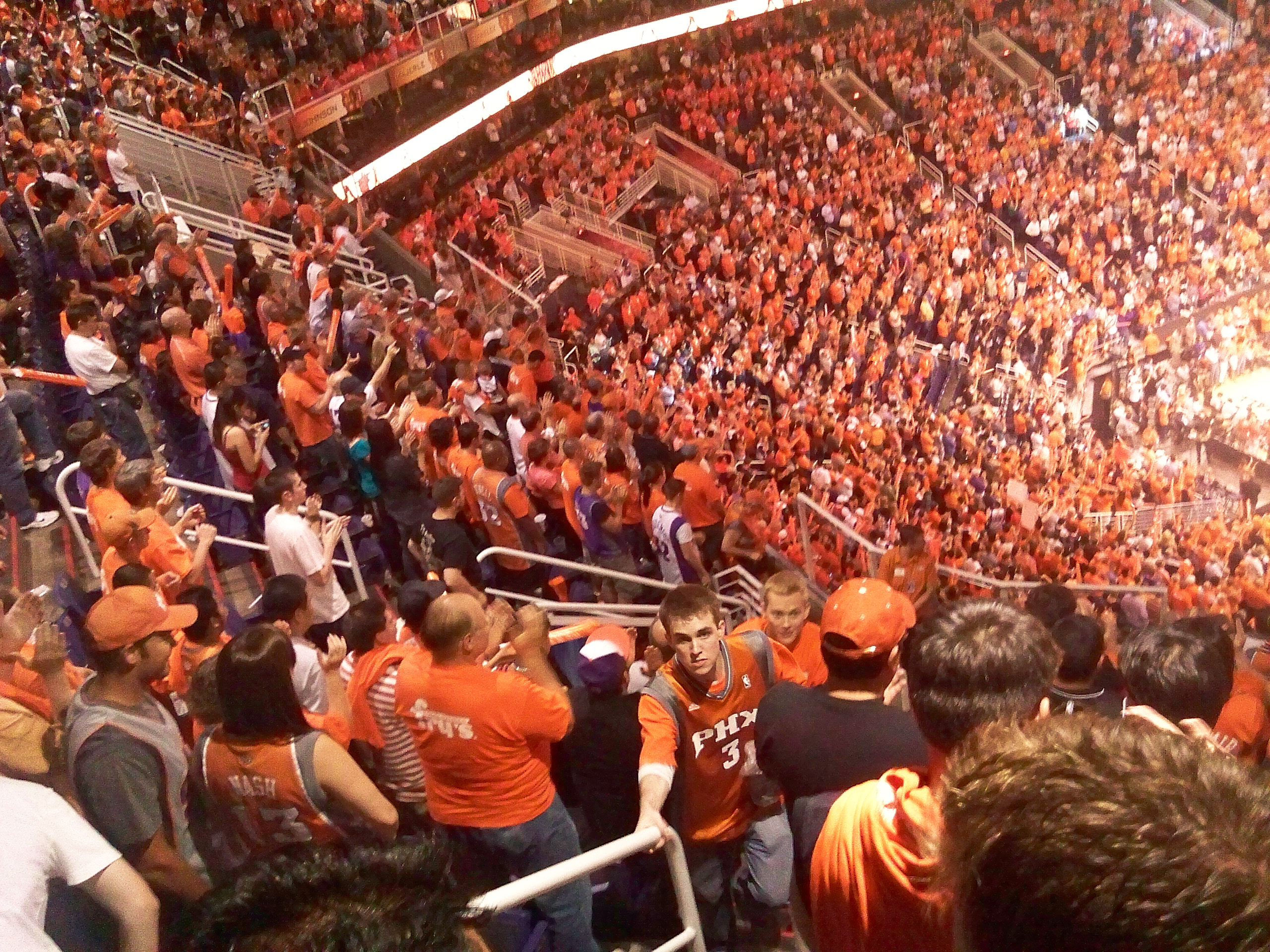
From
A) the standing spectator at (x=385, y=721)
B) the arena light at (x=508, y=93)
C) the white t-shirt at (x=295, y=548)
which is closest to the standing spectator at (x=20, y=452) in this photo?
the white t-shirt at (x=295, y=548)

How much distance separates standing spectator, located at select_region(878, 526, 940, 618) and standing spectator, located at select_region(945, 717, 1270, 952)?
4203mm

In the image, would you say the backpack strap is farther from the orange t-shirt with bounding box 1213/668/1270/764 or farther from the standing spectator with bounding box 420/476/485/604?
the standing spectator with bounding box 420/476/485/604

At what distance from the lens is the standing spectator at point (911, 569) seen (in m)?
4.86

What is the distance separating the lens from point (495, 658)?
2.68 m

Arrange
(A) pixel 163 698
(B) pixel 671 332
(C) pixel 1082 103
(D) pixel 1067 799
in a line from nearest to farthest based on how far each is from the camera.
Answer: (D) pixel 1067 799 → (A) pixel 163 698 → (B) pixel 671 332 → (C) pixel 1082 103

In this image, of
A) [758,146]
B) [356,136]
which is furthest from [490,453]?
[758,146]

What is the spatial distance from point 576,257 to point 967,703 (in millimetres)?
11740

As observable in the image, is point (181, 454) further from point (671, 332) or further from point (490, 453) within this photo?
point (671, 332)

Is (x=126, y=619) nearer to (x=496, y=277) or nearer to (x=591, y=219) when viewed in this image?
(x=496, y=277)

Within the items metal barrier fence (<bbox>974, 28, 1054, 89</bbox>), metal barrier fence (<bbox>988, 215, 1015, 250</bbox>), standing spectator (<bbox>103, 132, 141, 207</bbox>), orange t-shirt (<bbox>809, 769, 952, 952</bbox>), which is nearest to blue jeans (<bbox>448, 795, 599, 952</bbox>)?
orange t-shirt (<bbox>809, 769, 952, 952</bbox>)

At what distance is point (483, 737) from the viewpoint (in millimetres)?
2211

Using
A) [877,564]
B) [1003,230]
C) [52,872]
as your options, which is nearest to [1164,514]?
[1003,230]

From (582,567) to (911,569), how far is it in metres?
1.69

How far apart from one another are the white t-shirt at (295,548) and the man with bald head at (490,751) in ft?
5.13
